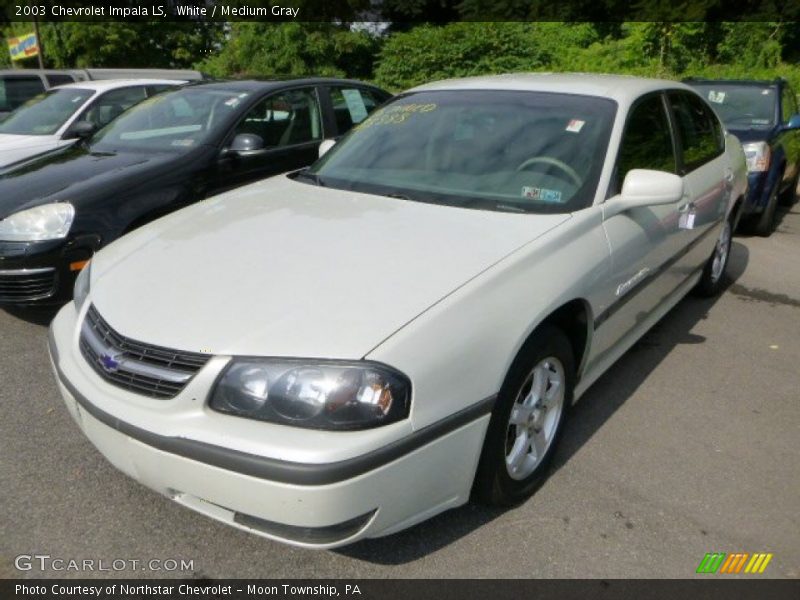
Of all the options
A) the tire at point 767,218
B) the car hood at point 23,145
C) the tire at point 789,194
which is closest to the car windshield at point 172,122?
the car hood at point 23,145

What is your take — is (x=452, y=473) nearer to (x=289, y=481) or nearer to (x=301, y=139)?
(x=289, y=481)

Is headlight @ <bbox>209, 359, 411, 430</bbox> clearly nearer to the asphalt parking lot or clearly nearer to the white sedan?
the asphalt parking lot

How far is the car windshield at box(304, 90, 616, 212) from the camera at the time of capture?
9.52ft

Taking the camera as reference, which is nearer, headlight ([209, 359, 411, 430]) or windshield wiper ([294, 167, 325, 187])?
headlight ([209, 359, 411, 430])

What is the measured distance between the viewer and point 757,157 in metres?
6.57

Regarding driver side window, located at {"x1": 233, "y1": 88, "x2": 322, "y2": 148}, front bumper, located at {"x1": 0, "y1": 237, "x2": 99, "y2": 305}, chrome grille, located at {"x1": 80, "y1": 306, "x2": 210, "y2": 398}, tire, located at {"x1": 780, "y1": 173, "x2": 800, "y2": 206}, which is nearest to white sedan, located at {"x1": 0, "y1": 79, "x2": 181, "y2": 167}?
driver side window, located at {"x1": 233, "y1": 88, "x2": 322, "y2": 148}

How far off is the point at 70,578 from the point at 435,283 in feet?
5.00

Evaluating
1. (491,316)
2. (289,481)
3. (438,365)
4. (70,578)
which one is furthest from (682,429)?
(70,578)

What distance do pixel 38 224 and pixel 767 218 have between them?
257 inches

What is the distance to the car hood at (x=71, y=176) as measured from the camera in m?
4.02

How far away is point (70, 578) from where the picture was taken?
7.25ft

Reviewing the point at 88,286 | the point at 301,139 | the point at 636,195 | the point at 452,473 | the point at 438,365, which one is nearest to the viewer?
the point at 438,365

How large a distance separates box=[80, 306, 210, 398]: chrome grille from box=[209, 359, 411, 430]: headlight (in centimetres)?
13

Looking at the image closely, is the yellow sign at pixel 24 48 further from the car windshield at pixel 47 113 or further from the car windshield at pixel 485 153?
the car windshield at pixel 485 153
